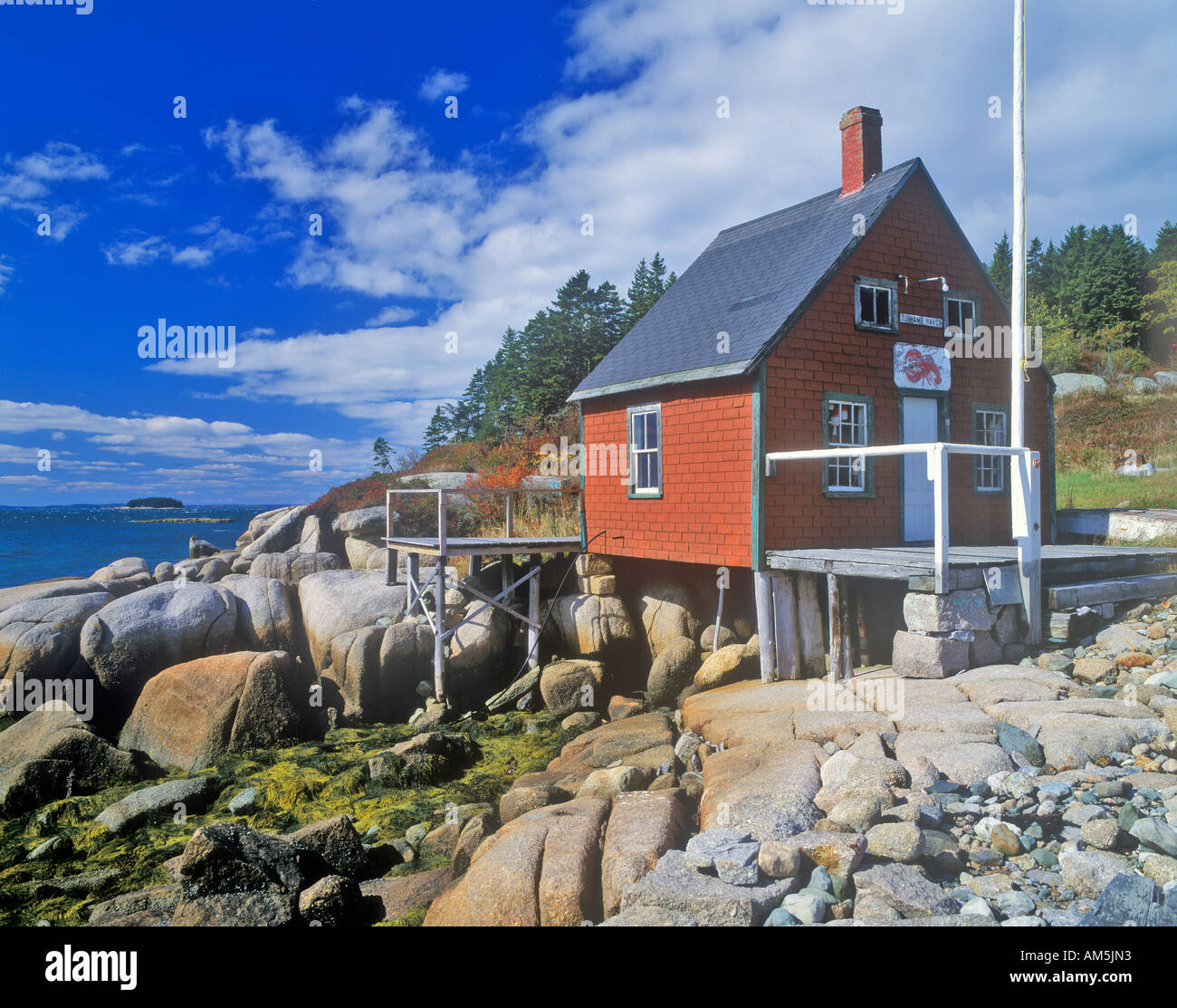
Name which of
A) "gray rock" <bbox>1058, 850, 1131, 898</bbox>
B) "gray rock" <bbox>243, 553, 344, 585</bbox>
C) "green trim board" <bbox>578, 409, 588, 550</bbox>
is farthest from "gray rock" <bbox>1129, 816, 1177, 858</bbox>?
"gray rock" <bbox>243, 553, 344, 585</bbox>

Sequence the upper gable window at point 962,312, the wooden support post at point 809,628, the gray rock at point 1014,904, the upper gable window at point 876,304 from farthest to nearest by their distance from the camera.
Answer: the upper gable window at point 962,312, the upper gable window at point 876,304, the wooden support post at point 809,628, the gray rock at point 1014,904

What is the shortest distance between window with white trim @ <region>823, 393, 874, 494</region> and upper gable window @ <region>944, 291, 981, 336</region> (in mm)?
2673

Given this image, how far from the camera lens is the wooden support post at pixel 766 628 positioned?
1099 centimetres

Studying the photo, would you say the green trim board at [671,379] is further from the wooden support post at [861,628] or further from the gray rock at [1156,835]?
the gray rock at [1156,835]

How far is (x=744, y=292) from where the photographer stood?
13500 millimetres

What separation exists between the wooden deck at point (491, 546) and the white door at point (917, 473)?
621 centimetres

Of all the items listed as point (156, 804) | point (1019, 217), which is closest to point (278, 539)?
point (156, 804)

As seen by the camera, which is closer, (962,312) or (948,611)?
(948,611)

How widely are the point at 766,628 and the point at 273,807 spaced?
23.6 feet

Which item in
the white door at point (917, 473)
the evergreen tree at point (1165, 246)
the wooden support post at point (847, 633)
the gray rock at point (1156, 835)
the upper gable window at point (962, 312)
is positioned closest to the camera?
the gray rock at point (1156, 835)

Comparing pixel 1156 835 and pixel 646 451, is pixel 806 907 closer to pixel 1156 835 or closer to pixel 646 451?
pixel 1156 835
